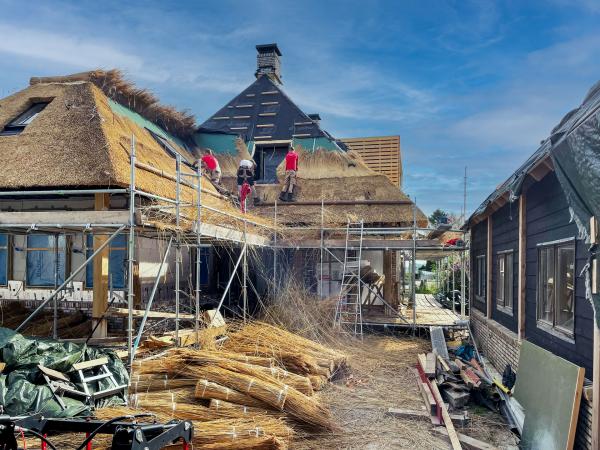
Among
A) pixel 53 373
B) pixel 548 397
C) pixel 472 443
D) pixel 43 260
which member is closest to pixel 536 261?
pixel 548 397

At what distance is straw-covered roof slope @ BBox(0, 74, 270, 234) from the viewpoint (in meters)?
8.96

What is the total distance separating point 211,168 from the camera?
13977 millimetres

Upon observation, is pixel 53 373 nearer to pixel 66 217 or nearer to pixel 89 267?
pixel 66 217

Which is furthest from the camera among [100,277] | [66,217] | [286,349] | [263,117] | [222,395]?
[263,117]

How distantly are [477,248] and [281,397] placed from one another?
8759mm

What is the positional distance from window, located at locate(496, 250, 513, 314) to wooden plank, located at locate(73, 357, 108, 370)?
6759mm

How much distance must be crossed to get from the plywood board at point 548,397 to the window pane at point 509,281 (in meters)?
2.31

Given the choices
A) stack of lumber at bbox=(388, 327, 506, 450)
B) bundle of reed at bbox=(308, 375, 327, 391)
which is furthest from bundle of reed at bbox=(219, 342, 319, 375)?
stack of lumber at bbox=(388, 327, 506, 450)

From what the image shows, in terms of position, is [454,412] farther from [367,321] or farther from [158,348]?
[367,321]

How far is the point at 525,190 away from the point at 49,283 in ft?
31.1

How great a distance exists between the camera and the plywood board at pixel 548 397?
15.4 ft

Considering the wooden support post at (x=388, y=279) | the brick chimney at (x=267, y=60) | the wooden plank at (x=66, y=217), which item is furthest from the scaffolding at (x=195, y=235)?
the brick chimney at (x=267, y=60)

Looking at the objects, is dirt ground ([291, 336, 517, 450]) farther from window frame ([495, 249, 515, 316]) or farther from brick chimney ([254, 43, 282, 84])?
brick chimney ([254, 43, 282, 84])

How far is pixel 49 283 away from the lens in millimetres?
10547
